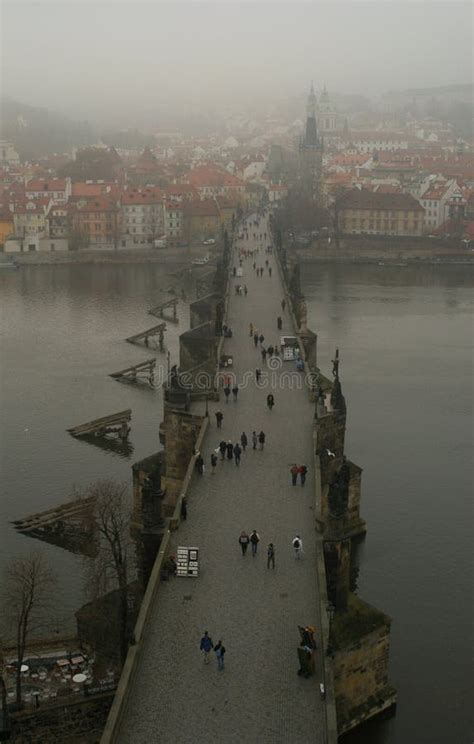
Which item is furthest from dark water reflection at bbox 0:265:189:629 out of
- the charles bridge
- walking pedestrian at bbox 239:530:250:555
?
walking pedestrian at bbox 239:530:250:555

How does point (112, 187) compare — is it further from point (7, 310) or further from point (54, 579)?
point (54, 579)

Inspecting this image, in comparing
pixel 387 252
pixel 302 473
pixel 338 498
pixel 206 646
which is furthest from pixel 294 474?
pixel 387 252

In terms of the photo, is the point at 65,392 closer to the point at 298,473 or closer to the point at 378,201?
the point at 298,473

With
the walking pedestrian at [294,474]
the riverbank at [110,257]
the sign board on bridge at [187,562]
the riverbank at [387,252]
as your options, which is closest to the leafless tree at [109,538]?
the sign board on bridge at [187,562]

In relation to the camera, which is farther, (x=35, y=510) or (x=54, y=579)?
(x=35, y=510)

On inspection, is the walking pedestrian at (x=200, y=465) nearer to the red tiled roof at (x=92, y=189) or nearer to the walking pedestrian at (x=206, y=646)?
the walking pedestrian at (x=206, y=646)

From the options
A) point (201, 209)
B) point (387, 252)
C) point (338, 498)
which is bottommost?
point (387, 252)

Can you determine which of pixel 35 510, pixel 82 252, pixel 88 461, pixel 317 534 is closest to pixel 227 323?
pixel 88 461
